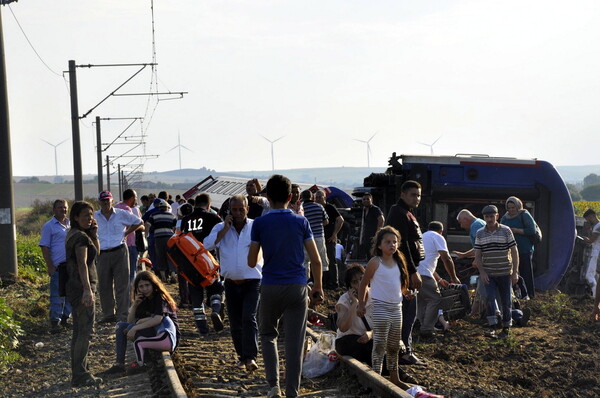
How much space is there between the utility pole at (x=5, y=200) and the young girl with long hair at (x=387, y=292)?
42.2 feet

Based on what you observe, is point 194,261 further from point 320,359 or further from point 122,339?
point 320,359

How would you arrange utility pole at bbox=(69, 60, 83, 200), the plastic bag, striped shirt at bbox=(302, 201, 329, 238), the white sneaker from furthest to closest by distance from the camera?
utility pole at bbox=(69, 60, 83, 200)
striped shirt at bbox=(302, 201, 329, 238)
the plastic bag
the white sneaker

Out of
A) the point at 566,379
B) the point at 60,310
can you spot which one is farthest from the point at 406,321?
the point at 60,310

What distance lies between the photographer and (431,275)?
13.1m

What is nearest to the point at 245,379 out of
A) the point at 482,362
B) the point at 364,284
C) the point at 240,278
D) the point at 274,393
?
the point at 240,278

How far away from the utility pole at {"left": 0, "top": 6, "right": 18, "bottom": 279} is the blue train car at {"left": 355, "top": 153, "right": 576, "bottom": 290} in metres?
7.83

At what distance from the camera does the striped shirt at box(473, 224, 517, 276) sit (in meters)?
13.6

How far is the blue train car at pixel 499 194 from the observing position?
1953 centimetres

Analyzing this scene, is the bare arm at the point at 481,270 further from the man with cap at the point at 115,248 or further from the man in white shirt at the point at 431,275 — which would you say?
the man with cap at the point at 115,248

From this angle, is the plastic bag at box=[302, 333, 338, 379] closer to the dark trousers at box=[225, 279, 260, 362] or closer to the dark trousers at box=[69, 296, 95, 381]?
the dark trousers at box=[225, 279, 260, 362]

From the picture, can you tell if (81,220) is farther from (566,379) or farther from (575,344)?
(575,344)

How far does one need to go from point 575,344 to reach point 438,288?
1.83 meters

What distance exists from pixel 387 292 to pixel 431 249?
331 cm

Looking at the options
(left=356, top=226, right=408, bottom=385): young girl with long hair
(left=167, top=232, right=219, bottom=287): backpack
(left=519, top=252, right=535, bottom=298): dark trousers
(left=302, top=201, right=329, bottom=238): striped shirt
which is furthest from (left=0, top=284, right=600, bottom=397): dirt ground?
(left=302, top=201, right=329, bottom=238): striped shirt
